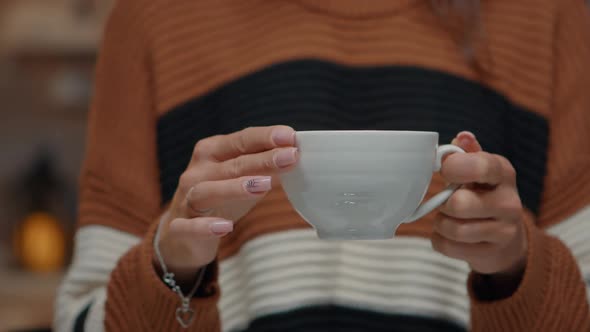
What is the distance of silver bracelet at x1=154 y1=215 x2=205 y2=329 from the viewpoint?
2.35 ft

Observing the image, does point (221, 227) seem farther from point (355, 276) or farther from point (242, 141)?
point (355, 276)

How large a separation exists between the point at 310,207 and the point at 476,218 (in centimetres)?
14

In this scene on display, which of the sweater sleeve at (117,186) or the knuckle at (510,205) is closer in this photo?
the knuckle at (510,205)

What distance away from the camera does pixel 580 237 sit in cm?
91

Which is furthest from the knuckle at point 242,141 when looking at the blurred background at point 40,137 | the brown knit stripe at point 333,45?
the blurred background at point 40,137

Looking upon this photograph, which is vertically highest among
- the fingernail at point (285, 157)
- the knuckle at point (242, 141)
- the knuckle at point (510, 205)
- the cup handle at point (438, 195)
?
the fingernail at point (285, 157)

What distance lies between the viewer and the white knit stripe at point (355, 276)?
93 centimetres

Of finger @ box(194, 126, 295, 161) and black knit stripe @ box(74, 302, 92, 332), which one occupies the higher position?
finger @ box(194, 126, 295, 161)

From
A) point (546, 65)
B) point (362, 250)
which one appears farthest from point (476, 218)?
point (546, 65)

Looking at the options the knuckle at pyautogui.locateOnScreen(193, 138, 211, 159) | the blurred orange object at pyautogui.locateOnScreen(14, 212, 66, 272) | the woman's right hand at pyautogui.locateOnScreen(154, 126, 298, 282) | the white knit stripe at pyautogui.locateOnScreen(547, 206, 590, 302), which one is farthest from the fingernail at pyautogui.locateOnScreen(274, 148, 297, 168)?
the blurred orange object at pyautogui.locateOnScreen(14, 212, 66, 272)

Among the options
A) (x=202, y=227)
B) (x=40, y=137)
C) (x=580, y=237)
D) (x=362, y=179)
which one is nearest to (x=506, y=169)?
(x=362, y=179)

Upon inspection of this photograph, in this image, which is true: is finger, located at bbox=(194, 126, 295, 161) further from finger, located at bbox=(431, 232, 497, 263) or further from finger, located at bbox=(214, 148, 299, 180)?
finger, located at bbox=(431, 232, 497, 263)

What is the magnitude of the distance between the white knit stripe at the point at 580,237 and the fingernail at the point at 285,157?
1.61 ft

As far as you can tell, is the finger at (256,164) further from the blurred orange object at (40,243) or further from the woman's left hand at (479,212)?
the blurred orange object at (40,243)
